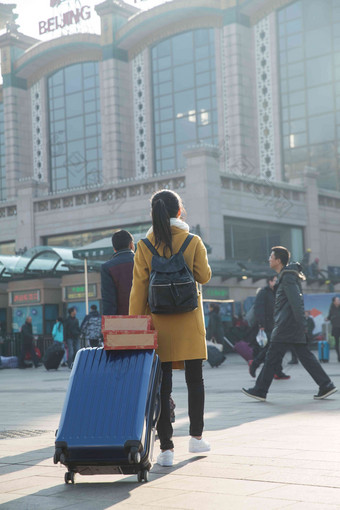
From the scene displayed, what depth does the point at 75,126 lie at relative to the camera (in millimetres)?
51781

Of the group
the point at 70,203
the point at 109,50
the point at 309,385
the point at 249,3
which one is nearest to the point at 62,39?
the point at 109,50

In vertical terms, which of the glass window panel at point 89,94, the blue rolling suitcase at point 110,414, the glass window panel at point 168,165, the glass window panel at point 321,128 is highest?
the glass window panel at point 89,94

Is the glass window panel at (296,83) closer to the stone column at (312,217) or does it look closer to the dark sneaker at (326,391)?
the stone column at (312,217)

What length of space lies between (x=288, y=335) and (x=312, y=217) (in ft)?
97.2

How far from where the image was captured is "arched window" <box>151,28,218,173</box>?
46344 millimetres

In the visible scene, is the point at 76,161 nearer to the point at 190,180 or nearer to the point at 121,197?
the point at 121,197

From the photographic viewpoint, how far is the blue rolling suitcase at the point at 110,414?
16.0ft

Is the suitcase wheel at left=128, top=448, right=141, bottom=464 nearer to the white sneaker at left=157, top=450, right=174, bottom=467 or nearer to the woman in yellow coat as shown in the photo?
the white sneaker at left=157, top=450, right=174, bottom=467

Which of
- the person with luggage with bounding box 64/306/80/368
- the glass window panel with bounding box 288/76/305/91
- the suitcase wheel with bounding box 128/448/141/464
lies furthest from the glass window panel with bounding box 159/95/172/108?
the suitcase wheel with bounding box 128/448/141/464

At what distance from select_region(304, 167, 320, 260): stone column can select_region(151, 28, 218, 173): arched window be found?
7.92 metres

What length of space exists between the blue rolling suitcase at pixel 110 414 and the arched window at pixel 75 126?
44.6 m

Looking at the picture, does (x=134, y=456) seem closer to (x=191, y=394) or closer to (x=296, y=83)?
(x=191, y=394)

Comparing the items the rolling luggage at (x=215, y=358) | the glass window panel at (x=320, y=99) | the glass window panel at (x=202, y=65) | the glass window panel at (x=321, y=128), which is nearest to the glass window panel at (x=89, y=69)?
the glass window panel at (x=202, y=65)

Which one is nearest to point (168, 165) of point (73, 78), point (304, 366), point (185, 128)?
point (185, 128)
